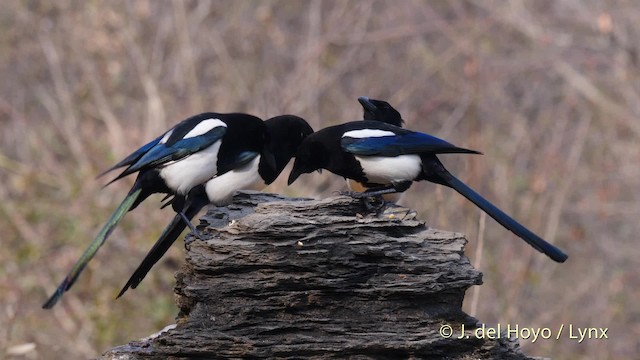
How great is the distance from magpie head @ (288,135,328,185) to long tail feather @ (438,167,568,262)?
49cm

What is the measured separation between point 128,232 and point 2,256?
0.86 meters

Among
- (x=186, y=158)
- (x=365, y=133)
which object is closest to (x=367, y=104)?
(x=365, y=133)

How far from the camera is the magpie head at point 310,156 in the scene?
16.0 feet

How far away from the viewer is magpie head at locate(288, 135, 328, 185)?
4.87 metres

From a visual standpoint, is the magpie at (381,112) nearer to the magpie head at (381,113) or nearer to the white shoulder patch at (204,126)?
the magpie head at (381,113)

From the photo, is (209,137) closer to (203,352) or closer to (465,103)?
(203,352)

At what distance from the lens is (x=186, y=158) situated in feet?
15.9

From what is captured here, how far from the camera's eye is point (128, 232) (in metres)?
8.01

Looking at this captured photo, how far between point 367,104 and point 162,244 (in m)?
1.04

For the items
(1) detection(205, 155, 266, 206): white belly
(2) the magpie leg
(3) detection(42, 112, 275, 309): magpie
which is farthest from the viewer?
(1) detection(205, 155, 266, 206): white belly

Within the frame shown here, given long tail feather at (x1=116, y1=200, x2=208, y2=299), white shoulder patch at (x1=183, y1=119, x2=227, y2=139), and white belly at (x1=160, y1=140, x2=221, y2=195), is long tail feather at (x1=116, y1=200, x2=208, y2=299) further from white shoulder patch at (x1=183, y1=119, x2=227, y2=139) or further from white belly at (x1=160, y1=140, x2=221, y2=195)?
white shoulder patch at (x1=183, y1=119, x2=227, y2=139)

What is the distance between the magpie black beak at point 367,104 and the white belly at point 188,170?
25.1 inches

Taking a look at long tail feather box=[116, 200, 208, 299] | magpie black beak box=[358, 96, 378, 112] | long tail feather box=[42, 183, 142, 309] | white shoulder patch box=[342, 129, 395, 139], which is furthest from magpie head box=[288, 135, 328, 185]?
long tail feather box=[42, 183, 142, 309]

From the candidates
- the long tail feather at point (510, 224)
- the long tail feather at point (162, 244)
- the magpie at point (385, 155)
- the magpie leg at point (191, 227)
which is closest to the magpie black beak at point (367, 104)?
the magpie at point (385, 155)
